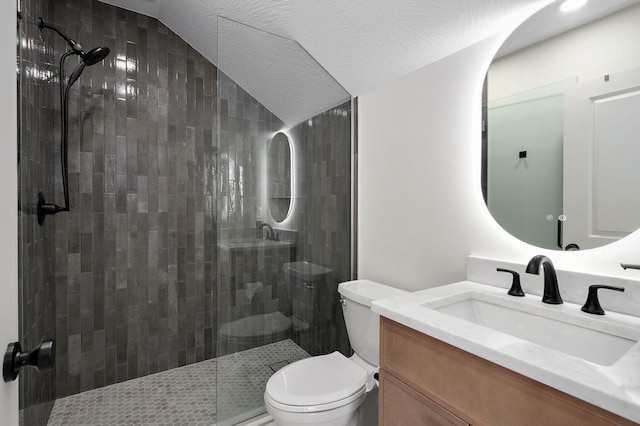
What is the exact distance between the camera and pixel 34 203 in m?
1.50

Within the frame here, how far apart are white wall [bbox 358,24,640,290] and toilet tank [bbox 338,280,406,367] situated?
20 cm

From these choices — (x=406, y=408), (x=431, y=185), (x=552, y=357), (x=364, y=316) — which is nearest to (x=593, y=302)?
(x=552, y=357)

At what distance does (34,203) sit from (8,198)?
3.92ft

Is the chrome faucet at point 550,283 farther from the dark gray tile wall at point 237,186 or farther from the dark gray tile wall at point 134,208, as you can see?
the dark gray tile wall at point 134,208

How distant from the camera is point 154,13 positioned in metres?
2.23

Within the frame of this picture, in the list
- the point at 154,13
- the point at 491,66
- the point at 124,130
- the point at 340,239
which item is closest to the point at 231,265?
the point at 340,239

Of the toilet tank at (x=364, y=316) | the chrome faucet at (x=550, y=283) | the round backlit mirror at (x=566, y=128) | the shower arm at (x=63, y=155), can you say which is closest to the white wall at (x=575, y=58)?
the round backlit mirror at (x=566, y=128)

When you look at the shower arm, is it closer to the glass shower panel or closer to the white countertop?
the glass shower panel

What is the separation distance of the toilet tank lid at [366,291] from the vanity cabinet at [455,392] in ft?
1.65

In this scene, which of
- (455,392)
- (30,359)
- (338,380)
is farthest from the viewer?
(338,380)

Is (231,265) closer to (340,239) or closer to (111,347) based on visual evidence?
(340,239)

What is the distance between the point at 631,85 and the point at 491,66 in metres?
0.51

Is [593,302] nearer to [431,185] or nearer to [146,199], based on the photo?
[431,185]

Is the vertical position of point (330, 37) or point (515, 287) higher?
point (330, 37)
